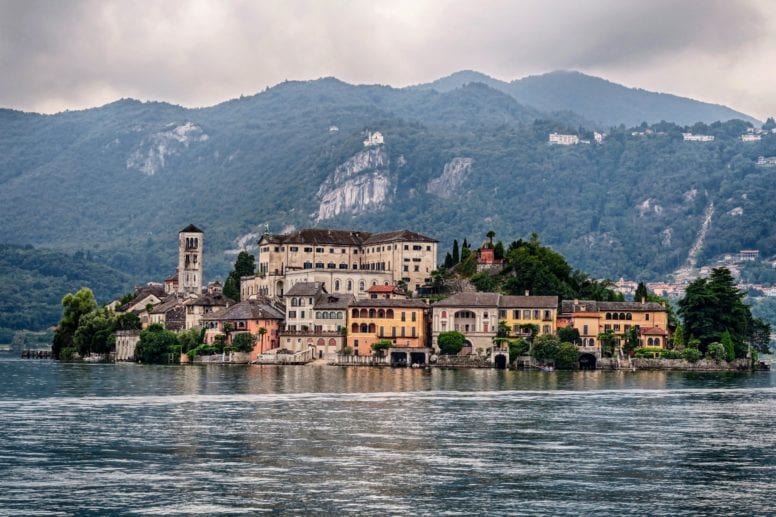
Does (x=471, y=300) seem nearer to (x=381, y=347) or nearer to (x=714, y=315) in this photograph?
(x=381, y=347)

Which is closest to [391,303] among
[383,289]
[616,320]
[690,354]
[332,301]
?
[332,301]

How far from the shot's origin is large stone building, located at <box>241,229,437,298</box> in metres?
177

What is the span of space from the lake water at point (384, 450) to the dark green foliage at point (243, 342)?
160 feet

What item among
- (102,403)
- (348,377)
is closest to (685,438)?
(102,403)

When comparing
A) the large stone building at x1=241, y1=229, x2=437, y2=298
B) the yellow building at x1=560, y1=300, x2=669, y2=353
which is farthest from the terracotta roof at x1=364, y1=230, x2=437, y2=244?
the yellow building at x1=560, y1=300, x2=669, y2=353

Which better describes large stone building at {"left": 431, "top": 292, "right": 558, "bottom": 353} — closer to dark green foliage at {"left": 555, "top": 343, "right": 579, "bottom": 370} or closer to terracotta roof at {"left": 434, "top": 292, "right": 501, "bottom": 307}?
terracotta roof at {"left": 434, "top": 292, "right": 501, "bottom": 307}

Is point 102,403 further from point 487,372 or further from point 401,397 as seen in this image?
point 487,372

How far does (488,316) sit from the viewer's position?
494 feet

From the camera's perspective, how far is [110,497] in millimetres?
50375

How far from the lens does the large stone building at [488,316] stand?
5925 inches

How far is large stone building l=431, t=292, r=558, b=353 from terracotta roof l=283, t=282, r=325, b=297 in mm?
15865

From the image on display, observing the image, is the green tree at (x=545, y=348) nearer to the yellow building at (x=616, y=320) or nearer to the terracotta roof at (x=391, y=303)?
the yellow building at (x=616, y=320)

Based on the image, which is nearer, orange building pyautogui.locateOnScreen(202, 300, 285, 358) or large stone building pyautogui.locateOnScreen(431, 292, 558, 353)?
large stone building pyautogui.locateOnScreen(431, 292, 558, 353)

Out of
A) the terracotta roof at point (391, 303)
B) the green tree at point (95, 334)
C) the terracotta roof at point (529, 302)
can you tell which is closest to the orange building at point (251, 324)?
the terracotta roof at point (391, 303)
